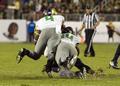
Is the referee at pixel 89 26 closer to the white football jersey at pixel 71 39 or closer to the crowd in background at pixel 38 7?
the white football jersey at pixel 71 39

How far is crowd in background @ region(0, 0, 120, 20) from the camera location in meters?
40.4

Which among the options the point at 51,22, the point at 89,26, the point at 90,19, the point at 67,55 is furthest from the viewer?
the point at 89,26

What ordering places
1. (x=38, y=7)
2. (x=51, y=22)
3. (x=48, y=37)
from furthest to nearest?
(x=38, y=7) → (x=51, y=22) → (x=48, y=37)

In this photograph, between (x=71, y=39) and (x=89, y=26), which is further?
(x=89, y=26)

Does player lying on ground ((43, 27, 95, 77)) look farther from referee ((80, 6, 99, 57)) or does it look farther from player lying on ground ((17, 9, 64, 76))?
referee ((80, 6, 99, 57))

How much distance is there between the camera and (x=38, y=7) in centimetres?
4228

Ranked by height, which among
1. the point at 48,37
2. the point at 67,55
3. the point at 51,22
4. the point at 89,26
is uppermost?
the point at 51,22

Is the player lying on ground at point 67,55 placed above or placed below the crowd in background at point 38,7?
above

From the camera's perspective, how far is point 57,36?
15.8 metres

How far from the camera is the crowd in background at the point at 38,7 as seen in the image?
40.4 metres

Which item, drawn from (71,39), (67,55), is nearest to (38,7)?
(71,39)

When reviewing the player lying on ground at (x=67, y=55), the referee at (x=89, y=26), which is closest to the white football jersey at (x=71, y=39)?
the player lying on ground at (x=67, y=55)

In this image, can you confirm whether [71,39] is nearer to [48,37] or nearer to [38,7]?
[48,37]

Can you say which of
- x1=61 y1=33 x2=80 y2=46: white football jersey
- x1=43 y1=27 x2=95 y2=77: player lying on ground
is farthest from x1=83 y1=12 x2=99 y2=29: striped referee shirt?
x1=61 y1=33 x2=80 y2=46: white football jersey
